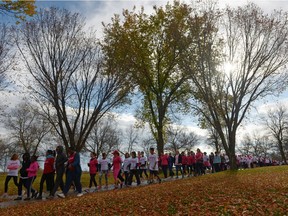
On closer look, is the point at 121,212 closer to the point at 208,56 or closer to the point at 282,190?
the point at 282,190

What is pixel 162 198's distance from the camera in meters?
9.48

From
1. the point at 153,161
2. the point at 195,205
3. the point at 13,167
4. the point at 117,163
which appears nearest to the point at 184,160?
the point at 153,161

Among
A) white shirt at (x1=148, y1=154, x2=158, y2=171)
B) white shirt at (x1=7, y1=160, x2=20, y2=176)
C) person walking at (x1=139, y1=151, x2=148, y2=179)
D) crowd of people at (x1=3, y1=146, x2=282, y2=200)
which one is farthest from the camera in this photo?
person walking at (x1=139, y1=151, x2=148, y2=179)

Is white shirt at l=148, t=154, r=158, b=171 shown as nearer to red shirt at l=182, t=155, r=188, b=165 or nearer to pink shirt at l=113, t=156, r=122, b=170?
pink shirt at l=113, t=156, r=122, b=170

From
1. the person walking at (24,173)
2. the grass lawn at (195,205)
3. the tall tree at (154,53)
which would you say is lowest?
the grass lawn at (195,205)

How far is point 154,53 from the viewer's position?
28.1m

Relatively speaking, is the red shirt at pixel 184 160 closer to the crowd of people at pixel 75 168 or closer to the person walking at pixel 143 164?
the crowd of people at pixel 75 168

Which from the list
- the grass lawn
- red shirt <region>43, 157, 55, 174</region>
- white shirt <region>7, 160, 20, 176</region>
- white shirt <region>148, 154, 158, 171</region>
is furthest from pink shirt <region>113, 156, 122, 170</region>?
the grass lawn

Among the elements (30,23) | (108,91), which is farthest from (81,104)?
(30,23)

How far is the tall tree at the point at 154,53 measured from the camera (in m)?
24.2

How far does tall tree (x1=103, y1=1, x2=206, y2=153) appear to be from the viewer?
2416cm

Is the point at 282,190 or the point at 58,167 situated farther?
the point at 58,167

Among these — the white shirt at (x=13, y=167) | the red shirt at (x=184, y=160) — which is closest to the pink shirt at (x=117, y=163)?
the white shirt at (x=13, y=167)

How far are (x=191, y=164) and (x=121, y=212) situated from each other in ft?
51.9
